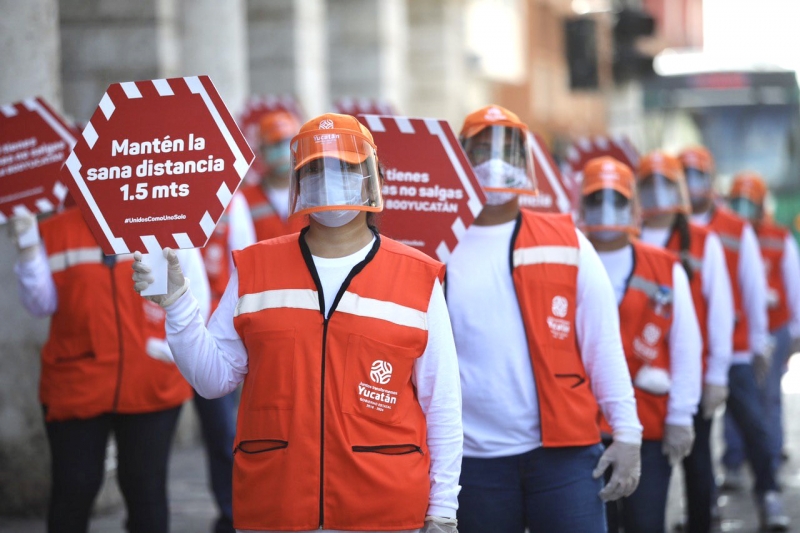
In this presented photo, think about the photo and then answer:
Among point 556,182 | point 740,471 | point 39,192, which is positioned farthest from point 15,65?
point 740,471

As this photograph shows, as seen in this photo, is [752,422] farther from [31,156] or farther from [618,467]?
[31,156]

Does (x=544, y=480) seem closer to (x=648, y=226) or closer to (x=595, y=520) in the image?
(x=595, y=520)

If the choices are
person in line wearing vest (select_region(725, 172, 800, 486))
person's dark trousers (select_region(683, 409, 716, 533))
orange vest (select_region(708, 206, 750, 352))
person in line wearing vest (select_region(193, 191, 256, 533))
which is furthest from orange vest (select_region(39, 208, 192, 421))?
person in line wearing vest (select_region(725, 172, 800, 486))

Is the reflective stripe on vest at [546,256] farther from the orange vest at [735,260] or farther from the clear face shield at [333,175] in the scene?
the orange vest at [735,260]

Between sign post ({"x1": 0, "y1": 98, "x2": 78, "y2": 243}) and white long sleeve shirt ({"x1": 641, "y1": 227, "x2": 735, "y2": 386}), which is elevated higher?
sign post ({"x1": 0, "y1": 98, "x2": 78, "y2": 243})

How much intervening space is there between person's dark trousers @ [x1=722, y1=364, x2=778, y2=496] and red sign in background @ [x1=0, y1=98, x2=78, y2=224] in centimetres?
411

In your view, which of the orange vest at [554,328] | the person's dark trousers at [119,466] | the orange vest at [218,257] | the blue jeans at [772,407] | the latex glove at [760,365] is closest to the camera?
the orange vest at [554,328]

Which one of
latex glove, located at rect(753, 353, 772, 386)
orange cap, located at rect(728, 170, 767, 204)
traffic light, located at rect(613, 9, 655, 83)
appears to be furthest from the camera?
traffic light, located at rect(613, 9, 655, 83)

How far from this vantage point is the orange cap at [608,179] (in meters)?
5.77

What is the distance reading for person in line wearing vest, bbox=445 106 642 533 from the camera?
448 cm

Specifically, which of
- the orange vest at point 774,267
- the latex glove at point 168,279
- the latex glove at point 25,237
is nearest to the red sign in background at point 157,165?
the latex glove at point 168,279

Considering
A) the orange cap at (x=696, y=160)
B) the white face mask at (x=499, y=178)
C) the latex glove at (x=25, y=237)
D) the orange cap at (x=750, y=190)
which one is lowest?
the latex glove at (x=25, y=237)

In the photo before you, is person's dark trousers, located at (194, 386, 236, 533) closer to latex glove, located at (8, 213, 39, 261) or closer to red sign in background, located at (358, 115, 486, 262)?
latex glove, located at (8, 213, 39, 261)

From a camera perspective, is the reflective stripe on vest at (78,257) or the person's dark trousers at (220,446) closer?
the reflective stripe on vest at (78,257)
